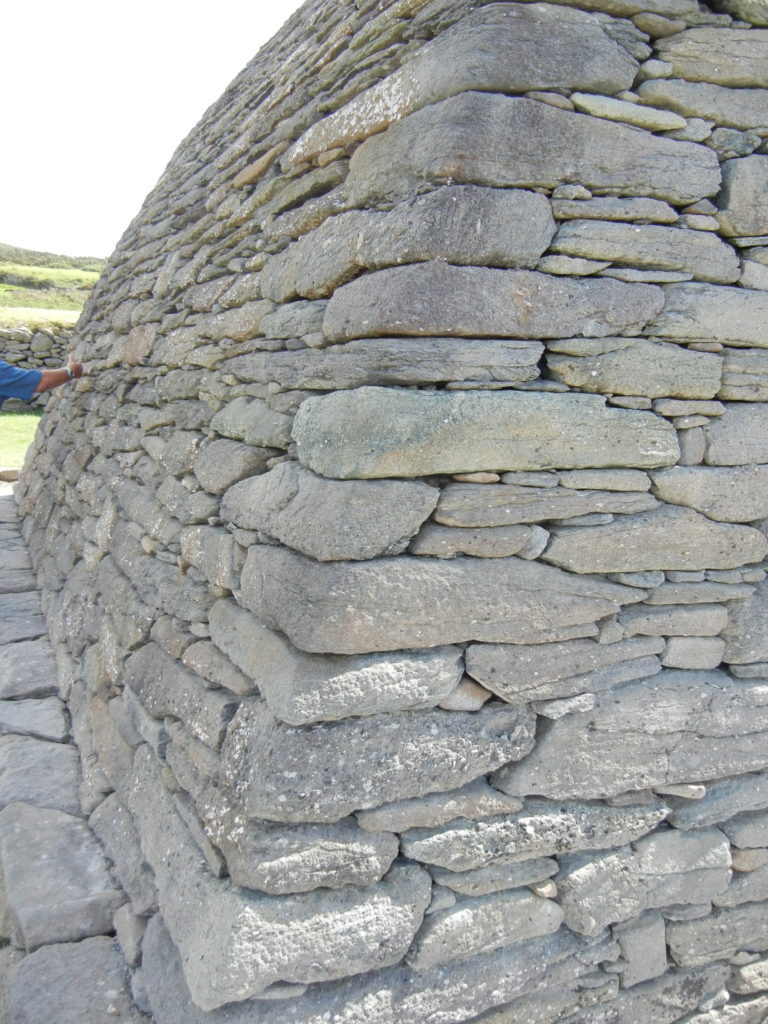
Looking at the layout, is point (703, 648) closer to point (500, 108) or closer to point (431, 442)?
point (431, 442)

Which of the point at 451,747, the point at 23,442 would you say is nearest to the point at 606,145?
the point at 451,747

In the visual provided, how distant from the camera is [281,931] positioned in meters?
2.02

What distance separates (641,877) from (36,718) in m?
3.02

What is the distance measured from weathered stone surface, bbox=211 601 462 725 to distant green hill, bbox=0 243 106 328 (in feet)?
48.9

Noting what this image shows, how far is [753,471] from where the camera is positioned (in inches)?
96.6

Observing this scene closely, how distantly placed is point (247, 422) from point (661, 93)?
1.69 metres

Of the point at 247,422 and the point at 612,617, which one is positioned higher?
the point at 247,422

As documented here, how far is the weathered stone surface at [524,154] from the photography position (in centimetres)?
212

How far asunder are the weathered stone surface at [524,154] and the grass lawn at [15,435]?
8086 mm

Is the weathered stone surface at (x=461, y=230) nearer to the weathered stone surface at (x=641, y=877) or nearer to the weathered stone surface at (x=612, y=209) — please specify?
the weathered stone surface at (x=612, y=209)

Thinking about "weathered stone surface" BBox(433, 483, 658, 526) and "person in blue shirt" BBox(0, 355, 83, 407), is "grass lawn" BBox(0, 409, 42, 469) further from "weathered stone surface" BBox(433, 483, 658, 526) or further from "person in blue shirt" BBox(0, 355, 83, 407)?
"weathered stone surface" BBox(433, 483, 658, 526)

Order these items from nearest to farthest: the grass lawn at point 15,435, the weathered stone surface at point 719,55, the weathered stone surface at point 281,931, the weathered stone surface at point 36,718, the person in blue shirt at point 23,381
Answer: the weathered stone surface at point 281,931
the weathered stone surface at point 719,55
the weathered stone surface at point 36,718
the person in blue shirt at point 23,381
the grass lawn at point 15,435

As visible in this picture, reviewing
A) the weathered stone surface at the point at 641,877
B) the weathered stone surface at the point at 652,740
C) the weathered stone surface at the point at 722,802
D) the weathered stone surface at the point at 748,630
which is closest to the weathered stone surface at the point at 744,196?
the weathered stone surface at the point at 748,630

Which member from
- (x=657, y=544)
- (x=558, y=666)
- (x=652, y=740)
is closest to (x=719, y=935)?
(x=652, y=740)
